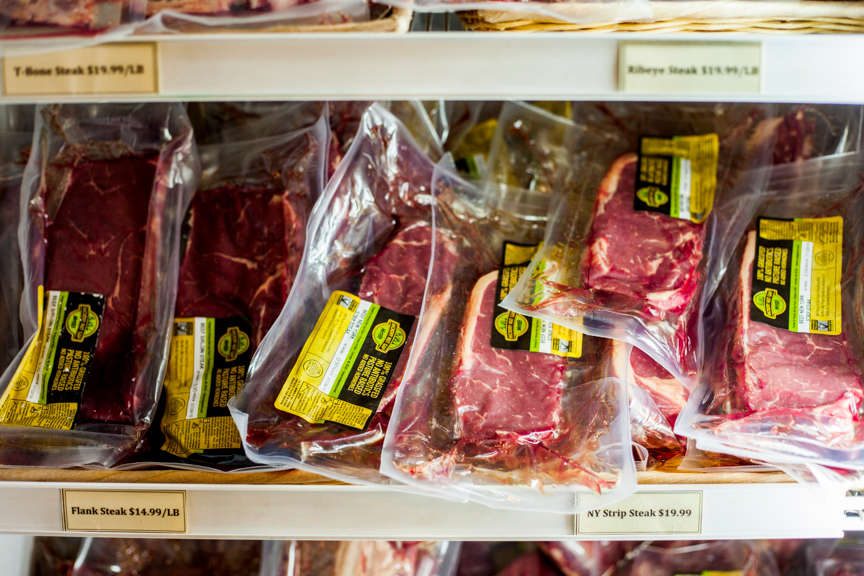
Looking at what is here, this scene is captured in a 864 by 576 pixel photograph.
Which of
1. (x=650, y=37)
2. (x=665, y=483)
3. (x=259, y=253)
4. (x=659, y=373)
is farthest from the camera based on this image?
(x=259, y=253)

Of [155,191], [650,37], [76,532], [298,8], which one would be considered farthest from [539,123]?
[76,532]

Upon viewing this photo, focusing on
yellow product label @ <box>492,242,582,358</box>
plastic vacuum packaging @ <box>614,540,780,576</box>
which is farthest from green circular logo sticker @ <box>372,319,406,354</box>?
plastic vacuum packaging @ <box>614,540,780,576</box>

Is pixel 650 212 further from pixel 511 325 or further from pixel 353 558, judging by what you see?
pixel 353 558

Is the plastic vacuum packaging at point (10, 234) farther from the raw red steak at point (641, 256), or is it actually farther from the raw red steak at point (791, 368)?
the raw red steak at point (791, 368)

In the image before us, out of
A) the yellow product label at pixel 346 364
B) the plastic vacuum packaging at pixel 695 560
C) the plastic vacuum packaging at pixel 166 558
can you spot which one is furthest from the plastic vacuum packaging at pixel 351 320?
the plastic vacuum packaging at pixel 695 560

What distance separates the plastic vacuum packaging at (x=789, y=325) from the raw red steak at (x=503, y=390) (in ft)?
0.63

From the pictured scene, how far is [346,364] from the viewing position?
3.66ft

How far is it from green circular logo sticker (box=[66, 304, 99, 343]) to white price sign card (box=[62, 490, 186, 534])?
25 cm

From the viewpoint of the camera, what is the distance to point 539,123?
1417 mm

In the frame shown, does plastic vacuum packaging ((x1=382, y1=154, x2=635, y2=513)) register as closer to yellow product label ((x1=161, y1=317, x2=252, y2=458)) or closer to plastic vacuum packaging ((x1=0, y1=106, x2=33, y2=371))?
yellow product label ((x1=161, y1=317, x2=252, y2=458))

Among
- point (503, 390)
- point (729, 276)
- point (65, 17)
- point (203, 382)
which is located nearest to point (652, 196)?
point (729, 276)

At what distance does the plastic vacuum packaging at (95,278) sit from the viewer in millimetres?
1115

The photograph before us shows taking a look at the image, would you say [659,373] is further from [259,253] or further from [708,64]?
[259,253]

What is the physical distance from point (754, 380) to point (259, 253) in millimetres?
795
